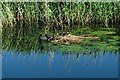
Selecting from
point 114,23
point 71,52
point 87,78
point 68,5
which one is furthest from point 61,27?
point 87,78

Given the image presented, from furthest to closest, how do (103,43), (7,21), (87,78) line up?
1. (7,21)
2. (103,43)
3. (87,78)

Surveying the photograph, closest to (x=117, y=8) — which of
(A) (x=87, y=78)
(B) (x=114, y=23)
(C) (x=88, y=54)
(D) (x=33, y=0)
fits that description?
(B) (x=114, y=23)

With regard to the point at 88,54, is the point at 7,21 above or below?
above

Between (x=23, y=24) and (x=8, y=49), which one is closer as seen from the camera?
(x=8, y=49)

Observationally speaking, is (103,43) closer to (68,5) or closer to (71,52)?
(71,52)

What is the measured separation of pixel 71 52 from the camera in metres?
5.14

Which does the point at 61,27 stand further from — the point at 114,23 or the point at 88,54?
the point at 88,54

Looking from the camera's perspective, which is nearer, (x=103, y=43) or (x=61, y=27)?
(x=103, y=43)

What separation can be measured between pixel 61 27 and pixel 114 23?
0.80 m

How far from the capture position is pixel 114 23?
21.5 ft

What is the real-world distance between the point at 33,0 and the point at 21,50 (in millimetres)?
1333

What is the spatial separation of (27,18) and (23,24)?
104mm

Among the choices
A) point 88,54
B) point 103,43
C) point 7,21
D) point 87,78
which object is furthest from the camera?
point 7,21

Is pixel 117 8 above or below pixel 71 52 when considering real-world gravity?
above
